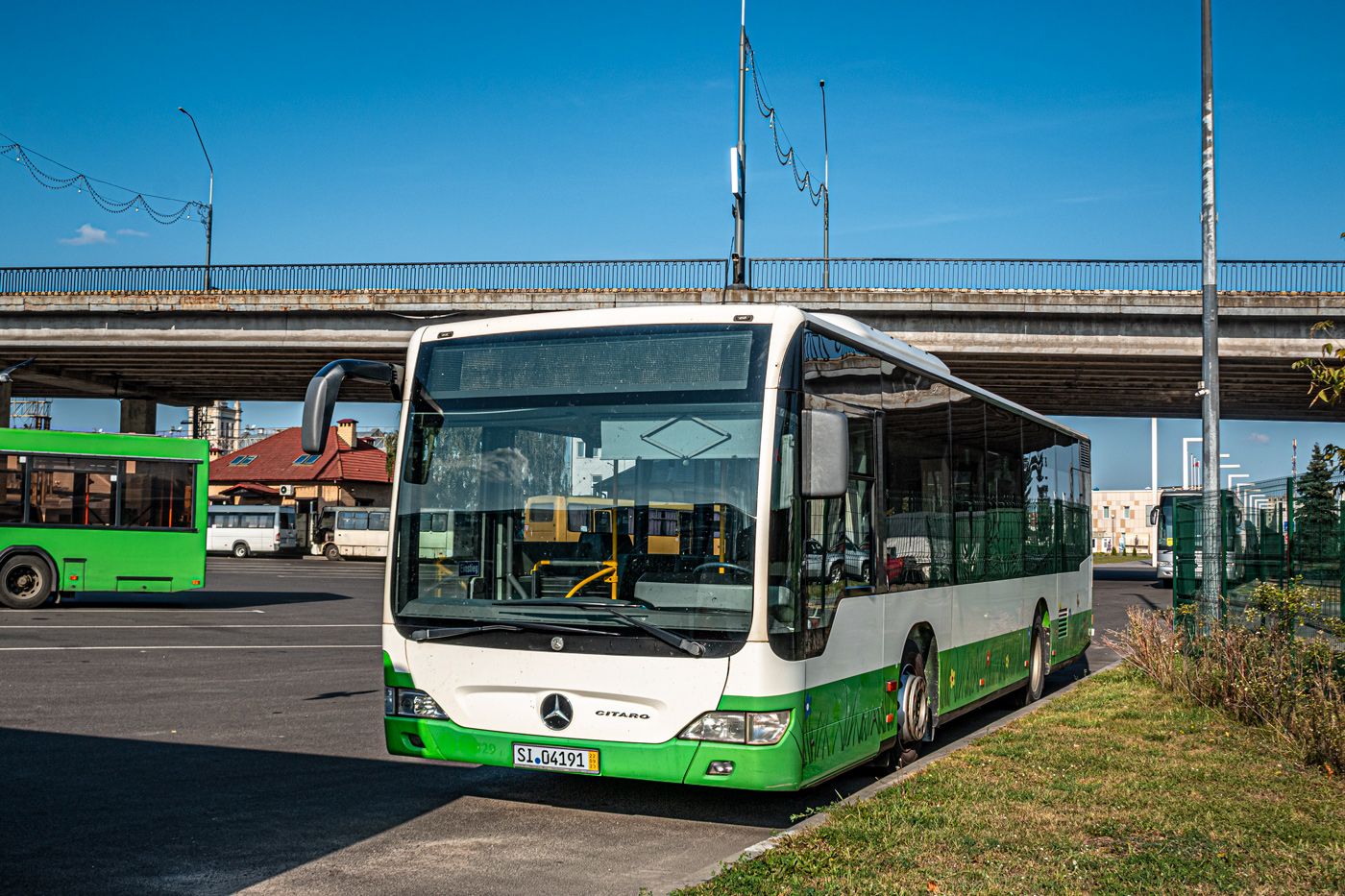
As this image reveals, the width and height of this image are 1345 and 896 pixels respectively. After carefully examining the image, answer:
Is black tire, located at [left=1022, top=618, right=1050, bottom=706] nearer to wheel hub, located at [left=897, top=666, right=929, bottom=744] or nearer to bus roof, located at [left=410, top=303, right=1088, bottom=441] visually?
wheel hub, located at [left=897, top=666, right=929, bottom=744]

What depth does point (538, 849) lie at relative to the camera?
6.55 m

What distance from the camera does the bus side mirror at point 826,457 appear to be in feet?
21.6

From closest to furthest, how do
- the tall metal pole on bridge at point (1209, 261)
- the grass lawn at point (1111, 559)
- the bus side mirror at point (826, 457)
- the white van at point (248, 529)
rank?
the bus side mirror at point (826, 457) < the tall metal pole on bridge at point (1209, 261) < the white van at point (248, 529) < the grass lawn at point (1111, 559)

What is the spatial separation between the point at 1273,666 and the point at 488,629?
20.9 feet

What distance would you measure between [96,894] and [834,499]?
4.23 meters

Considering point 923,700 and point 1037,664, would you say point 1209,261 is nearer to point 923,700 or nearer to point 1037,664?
point 1037,664

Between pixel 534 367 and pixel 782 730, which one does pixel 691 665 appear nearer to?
pixel 782 730

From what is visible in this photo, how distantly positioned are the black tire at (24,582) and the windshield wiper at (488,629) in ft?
59.1

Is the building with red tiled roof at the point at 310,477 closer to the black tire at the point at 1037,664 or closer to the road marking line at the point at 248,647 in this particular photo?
the road marking line at the point at 248,647

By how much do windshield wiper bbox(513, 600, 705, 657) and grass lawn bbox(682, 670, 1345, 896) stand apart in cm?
108

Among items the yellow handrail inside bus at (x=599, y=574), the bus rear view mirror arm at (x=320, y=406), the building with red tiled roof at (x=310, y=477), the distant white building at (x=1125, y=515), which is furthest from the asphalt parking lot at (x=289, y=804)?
the distant white building at (x=1125, y=515)

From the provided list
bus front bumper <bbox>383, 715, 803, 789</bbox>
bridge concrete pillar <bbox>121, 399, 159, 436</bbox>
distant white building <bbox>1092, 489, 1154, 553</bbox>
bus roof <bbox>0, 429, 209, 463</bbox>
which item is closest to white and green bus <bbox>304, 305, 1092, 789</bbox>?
bus front bumper <bbox>383, 715, 803, 789</bbox>

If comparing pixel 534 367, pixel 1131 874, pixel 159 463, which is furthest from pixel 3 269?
pixel 1131 874

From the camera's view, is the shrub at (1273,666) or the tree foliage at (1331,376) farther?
the shrub at (1273,666)
